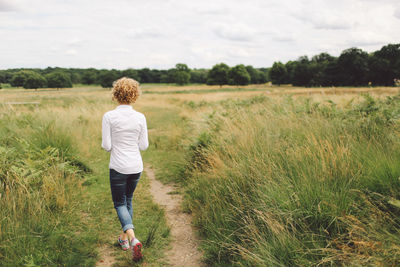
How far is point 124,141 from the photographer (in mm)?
3637

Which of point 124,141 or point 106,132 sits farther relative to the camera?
point 124,141

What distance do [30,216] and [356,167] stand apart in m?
4.66

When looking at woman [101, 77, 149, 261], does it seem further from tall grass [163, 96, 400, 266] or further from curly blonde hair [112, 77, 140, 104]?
tall grass [163, 96, 400, 266]

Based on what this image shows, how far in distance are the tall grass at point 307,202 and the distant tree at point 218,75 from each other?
328 feet

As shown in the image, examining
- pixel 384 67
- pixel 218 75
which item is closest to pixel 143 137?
pixel 384 67

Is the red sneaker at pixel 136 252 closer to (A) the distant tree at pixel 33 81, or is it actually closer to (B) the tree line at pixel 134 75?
(B) the tree line at pixel 134 75

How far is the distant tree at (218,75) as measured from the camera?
103375 mm

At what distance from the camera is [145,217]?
5059mm

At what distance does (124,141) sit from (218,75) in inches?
4075

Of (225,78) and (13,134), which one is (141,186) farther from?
(225,78)

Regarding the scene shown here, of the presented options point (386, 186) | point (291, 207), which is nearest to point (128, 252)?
point (291, 207)

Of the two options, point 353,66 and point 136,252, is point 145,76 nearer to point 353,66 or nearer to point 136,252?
point 353,66

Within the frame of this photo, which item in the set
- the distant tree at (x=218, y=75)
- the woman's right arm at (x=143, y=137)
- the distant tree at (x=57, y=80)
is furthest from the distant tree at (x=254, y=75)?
the woman's right arm at (x=143, y=137)

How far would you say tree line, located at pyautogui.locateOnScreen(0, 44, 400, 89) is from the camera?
161ft
